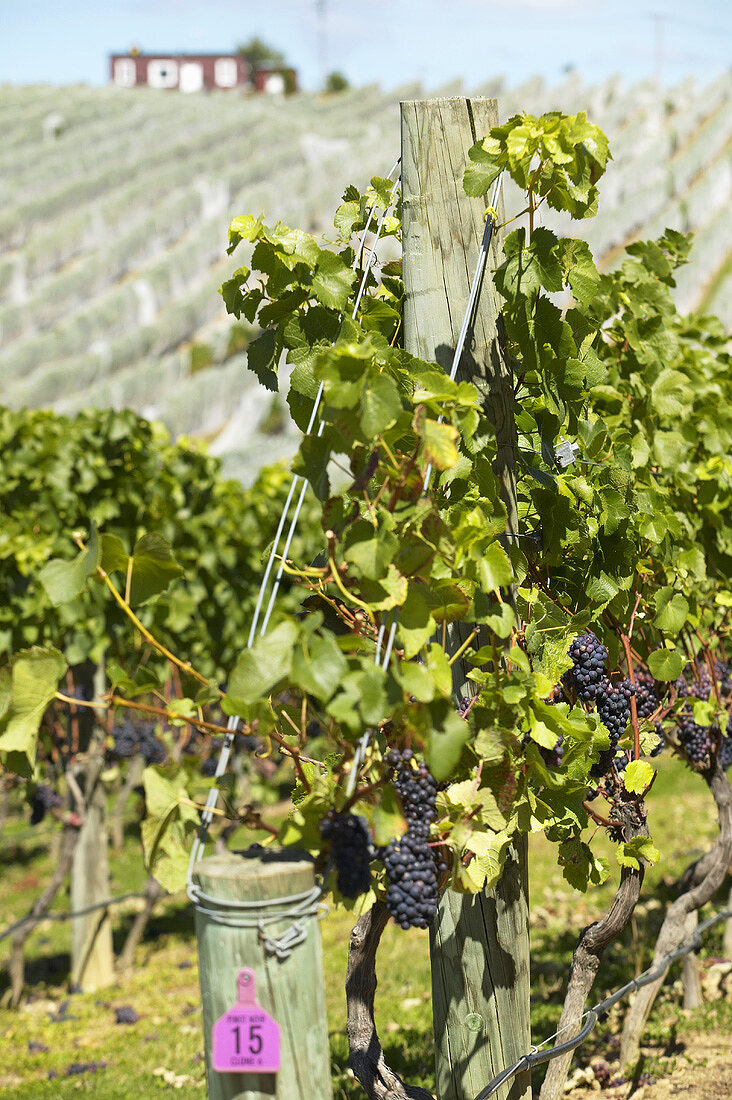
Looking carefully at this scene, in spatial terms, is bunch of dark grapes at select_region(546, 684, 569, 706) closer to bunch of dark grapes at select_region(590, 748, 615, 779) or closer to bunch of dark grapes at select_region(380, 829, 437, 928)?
bunch of dark grapes at select_region(590, 748, 615, 779)

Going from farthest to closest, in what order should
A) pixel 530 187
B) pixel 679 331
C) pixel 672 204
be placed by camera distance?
pixel 672 204 < pixel 679 331 < pixel 530 187

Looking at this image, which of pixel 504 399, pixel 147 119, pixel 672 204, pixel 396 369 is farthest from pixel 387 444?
pixel 147 119

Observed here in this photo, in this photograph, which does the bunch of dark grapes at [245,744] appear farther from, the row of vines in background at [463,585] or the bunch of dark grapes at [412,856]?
the bunch of dark grapes at [412,856]

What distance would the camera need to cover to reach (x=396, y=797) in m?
1.59

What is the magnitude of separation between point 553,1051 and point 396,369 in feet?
4.91

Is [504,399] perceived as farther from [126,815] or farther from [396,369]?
[126,815]

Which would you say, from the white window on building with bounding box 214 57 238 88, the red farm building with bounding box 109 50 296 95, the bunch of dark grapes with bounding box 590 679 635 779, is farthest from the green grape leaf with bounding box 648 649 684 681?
the white window on building with bounding box 214 57 238 88

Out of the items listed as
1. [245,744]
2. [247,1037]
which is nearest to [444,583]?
[247,1037]

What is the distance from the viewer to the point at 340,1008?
15.9 feet

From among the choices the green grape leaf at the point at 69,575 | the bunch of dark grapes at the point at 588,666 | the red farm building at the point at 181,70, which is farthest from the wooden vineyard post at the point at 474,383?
the red farm building at the point at 181,70

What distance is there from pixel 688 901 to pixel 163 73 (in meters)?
88.8

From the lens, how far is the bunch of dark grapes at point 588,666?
93.0 inches

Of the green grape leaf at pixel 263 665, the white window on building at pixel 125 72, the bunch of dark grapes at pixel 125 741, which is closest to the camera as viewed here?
the green grape leaf at pixel 263 665

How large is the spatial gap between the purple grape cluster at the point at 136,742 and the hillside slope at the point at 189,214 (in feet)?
48.4
